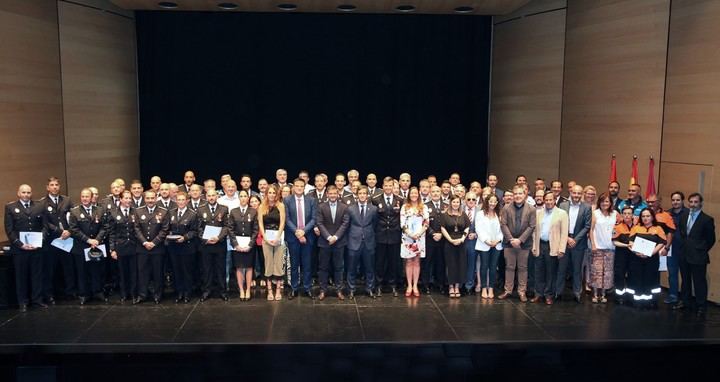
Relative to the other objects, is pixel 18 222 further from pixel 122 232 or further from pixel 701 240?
pixel 701 240

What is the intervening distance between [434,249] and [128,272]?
4.03 m

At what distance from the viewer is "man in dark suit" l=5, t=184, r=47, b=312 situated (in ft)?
23.2

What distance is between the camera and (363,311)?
720 cm

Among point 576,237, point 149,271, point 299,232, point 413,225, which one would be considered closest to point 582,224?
point 576,237

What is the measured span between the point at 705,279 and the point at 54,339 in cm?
742

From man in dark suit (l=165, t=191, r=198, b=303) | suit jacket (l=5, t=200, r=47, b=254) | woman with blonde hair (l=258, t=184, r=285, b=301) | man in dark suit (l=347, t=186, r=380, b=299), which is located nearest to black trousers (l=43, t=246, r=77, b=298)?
suit jacket (l=5, t=200, r=47, b=254)

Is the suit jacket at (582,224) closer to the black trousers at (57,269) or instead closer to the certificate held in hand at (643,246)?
the certificate held in hand at (643,246)

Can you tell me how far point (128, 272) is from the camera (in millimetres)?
7613

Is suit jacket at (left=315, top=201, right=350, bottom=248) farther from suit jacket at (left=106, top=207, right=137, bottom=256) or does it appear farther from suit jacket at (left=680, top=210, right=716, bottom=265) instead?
suit jacket at (left=680, top=210, right=716, bottom=265)

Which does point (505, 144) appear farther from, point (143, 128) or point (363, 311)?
point (143, 128)

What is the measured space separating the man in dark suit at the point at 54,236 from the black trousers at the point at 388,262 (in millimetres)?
3936

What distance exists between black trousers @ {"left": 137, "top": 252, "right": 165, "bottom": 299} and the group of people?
0.01m

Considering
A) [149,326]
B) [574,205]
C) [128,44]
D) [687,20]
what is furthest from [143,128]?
A: [687,20]

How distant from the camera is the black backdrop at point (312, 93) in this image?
1249cm
